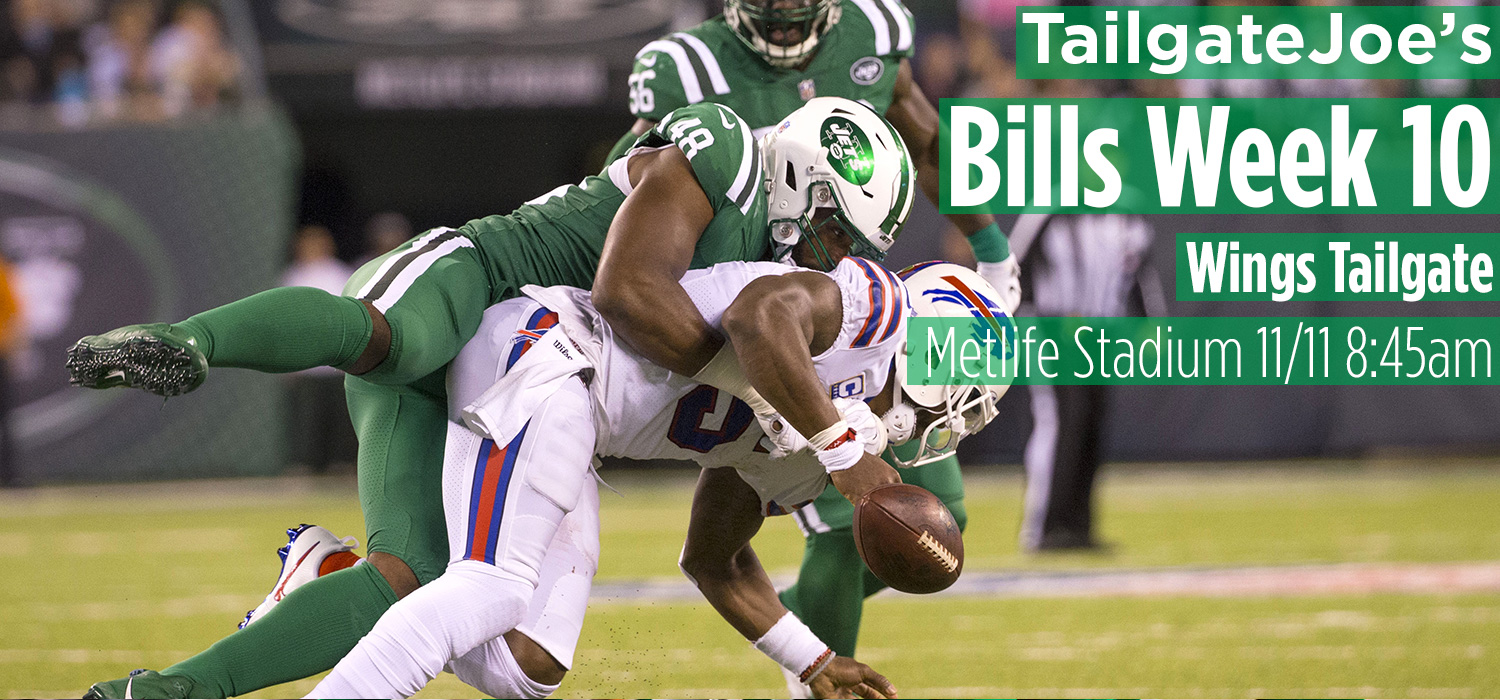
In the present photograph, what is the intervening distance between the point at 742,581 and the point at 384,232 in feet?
24.8

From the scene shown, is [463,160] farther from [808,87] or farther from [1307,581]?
[808,87]

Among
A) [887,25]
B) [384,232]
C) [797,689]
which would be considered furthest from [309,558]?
[384,232]

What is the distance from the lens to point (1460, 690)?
3.54 m

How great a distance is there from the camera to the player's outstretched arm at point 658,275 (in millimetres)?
2598

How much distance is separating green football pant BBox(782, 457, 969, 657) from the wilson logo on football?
0.89 m

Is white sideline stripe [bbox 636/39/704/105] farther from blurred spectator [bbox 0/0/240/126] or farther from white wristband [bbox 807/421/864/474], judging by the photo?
blurred spectator [bbox 0/0/240/126]

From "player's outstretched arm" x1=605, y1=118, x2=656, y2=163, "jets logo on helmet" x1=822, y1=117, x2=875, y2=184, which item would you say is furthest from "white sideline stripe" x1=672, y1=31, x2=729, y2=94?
"jets logo on helmet" x1=822, y1=117, x2=875, y2=184

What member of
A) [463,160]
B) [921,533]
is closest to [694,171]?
[921,533]

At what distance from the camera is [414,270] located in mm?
2770

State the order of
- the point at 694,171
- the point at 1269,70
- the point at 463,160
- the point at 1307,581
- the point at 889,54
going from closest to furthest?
1. the point at 694,171
2. the point at 889,54
3. the point at 1307,581
4. the point at 1269,70
5. the point at 463,160

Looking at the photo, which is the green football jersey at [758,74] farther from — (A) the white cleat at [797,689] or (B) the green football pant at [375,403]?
(A) the white cleat at [797,689]

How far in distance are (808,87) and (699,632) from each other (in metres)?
1.88

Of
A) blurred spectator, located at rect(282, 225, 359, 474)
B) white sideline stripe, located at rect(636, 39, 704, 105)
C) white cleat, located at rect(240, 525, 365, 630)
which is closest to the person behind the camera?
white cleat, located at rect(240, 525, 365, 630)

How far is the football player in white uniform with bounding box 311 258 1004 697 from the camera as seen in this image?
2492 millimetres
